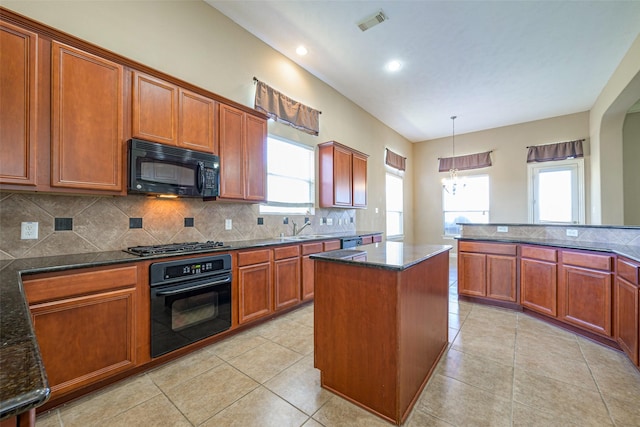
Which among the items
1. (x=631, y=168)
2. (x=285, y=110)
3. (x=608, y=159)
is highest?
(x=285, y=110)

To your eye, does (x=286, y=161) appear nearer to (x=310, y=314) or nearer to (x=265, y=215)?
(x=265, y=215)

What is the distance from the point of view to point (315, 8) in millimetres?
2949

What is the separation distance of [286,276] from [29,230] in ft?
7.16

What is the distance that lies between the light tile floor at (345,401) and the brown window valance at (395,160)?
15.0 feet

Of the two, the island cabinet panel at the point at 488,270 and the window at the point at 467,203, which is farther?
the window at the point at 467,203

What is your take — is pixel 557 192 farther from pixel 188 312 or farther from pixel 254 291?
pixel 188 312

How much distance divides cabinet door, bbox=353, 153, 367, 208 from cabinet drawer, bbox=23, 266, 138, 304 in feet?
11.7

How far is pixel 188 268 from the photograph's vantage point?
86.8 inches

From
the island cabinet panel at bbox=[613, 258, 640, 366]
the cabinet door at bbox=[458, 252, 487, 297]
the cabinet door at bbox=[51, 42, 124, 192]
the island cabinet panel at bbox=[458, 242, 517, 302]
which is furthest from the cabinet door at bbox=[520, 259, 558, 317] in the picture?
the cabinet door at bbox=[51, 42, 124, 192]

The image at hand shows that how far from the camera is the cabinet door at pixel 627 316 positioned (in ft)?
6.79

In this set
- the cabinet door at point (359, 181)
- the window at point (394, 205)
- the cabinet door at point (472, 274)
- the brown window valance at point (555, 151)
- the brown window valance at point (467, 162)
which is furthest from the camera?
the window at point (394, 205)

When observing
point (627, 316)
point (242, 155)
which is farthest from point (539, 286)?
point (242, 155)

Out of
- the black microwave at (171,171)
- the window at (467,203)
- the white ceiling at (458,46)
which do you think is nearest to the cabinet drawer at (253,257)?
the black microwave at (171,171)

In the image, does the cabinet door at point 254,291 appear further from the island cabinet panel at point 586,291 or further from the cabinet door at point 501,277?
the island cabinet panel at point 586,291
